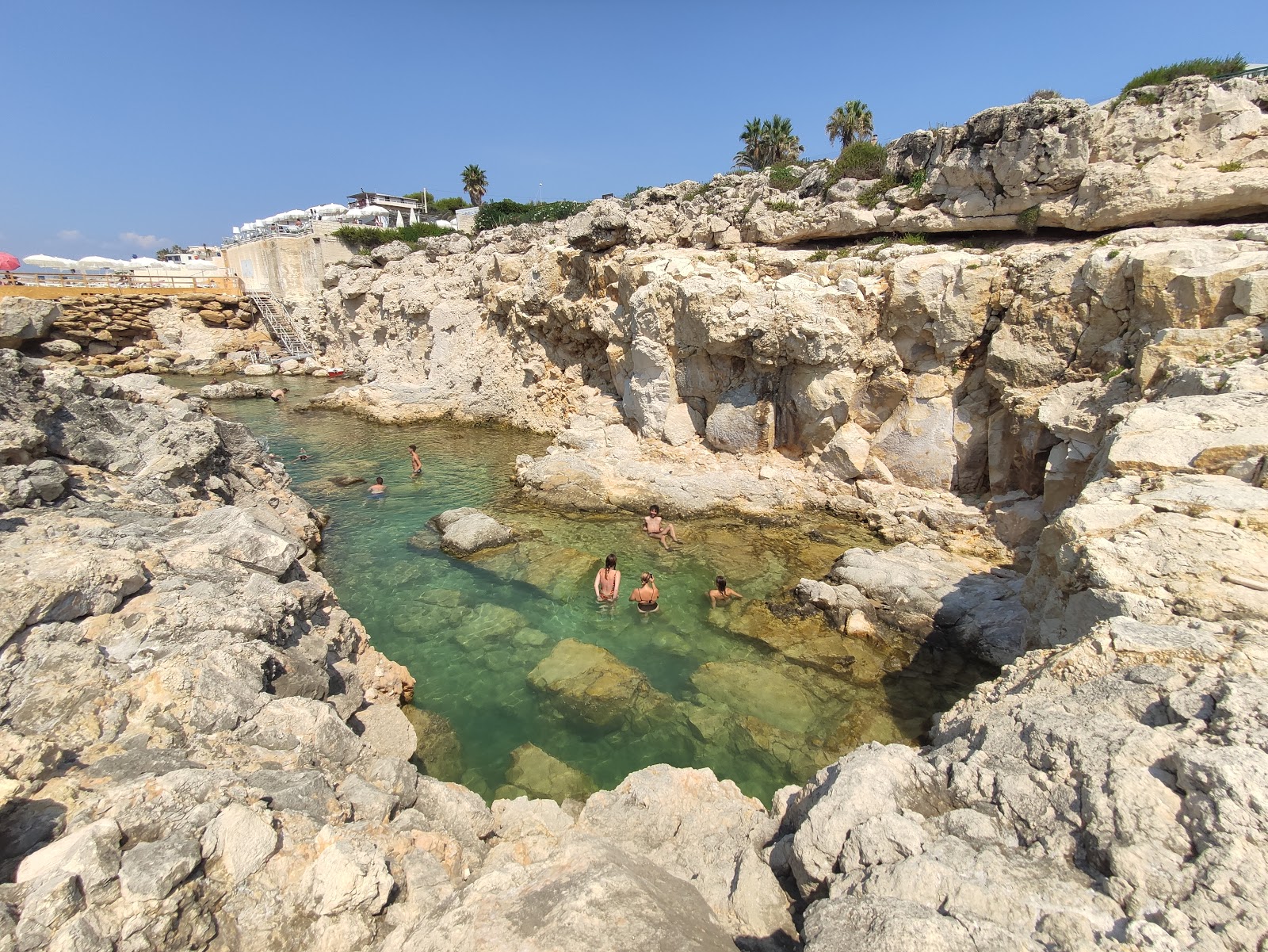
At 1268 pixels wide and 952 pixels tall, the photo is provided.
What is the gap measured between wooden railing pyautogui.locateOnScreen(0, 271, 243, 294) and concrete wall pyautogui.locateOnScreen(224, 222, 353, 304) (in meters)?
2.19

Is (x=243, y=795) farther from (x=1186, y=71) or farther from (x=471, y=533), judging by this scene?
(x=1186, y=71)

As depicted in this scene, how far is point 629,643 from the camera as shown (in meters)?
9.93

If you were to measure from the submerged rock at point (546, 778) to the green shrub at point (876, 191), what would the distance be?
17.9 m

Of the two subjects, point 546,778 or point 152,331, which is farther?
Answer: point 152,331

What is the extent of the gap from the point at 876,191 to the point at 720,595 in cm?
1428

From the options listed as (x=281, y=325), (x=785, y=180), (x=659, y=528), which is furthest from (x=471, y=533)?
(x=281, y=325)

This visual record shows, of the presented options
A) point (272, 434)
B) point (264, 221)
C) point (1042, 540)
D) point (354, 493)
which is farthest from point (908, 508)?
point (264, 221)

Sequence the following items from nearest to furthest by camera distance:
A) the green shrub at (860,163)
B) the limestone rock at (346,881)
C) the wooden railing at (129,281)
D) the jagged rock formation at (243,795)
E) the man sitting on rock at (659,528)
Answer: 1. the jagged rock formation at (243,795)
2. the limestone rock at (346,881)
3. the man sitting on rock at (659,528)
4. the green shrub at (860,163)
5. the wooden railing at (129,281)

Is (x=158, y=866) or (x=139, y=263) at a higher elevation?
(x=139, y=263)

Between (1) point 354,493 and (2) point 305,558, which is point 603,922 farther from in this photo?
(1) point 354,493

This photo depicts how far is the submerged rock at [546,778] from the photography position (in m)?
6.91

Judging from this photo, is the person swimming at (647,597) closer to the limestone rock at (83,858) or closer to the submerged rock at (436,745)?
the submerged rock at (436,745)

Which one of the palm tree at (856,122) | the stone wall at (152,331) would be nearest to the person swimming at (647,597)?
the palm tree at (856,122)

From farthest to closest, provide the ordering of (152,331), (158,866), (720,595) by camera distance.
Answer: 1. (152,331)
2. (720,595)
3. (158,866)
